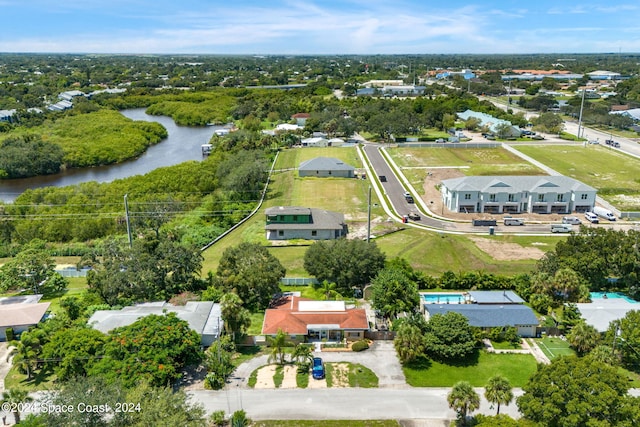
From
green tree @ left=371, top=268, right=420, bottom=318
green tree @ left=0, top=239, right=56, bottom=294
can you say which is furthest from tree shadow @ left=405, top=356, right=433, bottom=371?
green tree @ left=0, top=239, right=56, bottom=294

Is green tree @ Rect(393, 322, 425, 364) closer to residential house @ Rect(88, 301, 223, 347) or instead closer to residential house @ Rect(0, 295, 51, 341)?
residential house @ Rect(88, 301, 223, 347)

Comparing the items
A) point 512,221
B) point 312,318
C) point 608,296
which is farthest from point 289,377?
point 512,221

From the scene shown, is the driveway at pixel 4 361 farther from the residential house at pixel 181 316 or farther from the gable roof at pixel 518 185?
the gable roof at pixel 518 185

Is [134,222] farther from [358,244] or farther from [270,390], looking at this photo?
[270,390]

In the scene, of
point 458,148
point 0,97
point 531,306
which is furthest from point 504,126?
point 0,97

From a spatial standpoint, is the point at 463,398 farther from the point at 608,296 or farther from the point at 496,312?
the point at 608,296

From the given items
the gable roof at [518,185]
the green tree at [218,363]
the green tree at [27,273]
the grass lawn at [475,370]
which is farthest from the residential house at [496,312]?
the green tree at [27,273]
